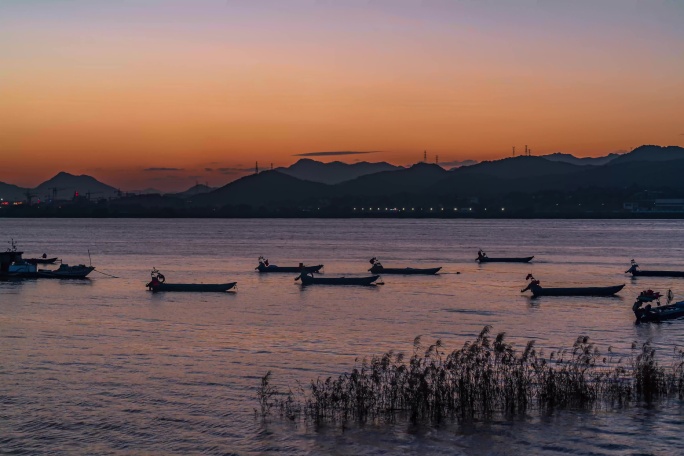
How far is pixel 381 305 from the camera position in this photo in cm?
5231

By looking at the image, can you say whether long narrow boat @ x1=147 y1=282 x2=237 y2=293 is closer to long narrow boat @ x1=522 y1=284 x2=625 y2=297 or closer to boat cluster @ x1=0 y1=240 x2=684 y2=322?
boat cluster @ x1=0 y1=240 x2=684 y2=322

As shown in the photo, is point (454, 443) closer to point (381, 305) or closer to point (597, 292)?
point (381, 305)

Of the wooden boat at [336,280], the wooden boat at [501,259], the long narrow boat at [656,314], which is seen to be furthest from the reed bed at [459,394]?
the wooden boat at [501,259]

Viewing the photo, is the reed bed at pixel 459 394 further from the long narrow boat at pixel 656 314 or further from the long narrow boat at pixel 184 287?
the long narrow boat at pixel 184 287

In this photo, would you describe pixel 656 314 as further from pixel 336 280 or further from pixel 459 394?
pixel 336 280

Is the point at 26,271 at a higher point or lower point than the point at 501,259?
higher

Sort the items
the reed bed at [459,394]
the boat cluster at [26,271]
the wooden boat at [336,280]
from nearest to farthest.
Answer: the reed bed at [459,394]
the wooden boat at [336,280]
the boat cluster at [26,271]

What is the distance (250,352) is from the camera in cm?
3306

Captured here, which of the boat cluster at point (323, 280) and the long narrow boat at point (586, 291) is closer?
the boat cluster at point (323, 280)

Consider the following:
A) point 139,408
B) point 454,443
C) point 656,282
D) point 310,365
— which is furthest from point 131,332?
point 656,282

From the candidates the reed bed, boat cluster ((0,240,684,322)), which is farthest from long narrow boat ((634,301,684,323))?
the reed bed

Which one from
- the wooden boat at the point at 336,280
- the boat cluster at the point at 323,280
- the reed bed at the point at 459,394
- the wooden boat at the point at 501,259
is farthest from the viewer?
the wooden boat at the point at 501,259

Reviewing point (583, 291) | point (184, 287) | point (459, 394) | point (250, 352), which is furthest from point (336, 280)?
point (459, 394)

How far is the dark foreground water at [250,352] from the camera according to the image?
798 inches
